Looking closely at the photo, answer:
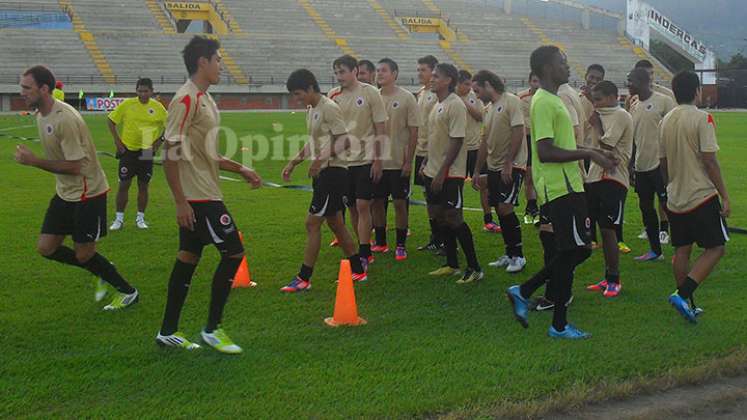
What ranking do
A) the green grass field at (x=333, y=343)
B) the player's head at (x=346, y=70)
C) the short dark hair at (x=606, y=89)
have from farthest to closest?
1. the player's head at (x=346, y=70)
2. the short dark hair at (x=606, y=89)
3. the green grass field at (x=333, y=343)

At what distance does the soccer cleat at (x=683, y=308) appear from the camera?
5.76 metres

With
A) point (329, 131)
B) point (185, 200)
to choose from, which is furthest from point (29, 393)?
point (329, 131)

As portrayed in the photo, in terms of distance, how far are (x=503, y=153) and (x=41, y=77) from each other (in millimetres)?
4496

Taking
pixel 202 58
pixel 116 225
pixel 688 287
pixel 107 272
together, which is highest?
pixel 202 58

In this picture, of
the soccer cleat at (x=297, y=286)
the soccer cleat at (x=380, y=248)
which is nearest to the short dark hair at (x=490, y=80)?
the soccer cleat at (x=380, y=248)

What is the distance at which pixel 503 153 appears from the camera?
8.21 meters

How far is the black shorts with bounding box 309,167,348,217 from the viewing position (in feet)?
22.7

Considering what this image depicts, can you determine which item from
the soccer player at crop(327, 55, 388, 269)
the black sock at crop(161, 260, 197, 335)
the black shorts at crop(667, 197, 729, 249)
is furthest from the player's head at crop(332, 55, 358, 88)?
the black shorts at crop(667, 197, 729, 249)

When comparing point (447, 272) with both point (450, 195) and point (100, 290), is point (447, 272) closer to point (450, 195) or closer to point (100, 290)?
point (450, 195)

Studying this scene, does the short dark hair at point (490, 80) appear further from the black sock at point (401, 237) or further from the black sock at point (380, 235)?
the black sock at point (380, 235)

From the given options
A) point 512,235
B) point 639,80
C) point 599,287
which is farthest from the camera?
point 512,235

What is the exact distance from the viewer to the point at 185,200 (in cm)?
502

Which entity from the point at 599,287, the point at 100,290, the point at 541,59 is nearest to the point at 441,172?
the point at 599,287

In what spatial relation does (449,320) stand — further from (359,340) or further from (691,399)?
(691,399)
